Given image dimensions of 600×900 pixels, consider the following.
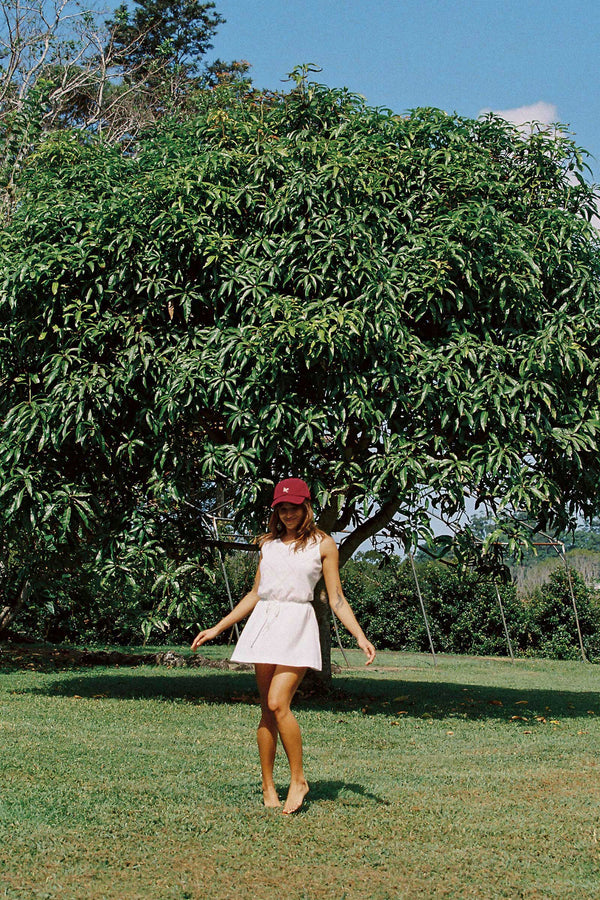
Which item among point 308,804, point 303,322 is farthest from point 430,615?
point 308,804

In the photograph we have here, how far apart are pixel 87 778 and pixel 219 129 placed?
718cm

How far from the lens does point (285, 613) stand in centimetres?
549

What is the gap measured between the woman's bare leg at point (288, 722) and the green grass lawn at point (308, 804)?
148mm

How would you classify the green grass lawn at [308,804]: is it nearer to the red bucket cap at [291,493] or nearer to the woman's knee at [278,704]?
the woman's knee at [278,704]

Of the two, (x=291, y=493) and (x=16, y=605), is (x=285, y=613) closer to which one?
(x=291, y=493)

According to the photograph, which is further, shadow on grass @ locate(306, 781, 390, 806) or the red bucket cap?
shadow on grass @ locate(306, 781, 390, 806)

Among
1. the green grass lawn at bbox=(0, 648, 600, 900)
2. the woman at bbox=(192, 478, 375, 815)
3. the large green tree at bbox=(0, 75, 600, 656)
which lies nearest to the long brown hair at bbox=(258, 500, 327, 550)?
the woman at bbox=(192, 478, 375, 815)

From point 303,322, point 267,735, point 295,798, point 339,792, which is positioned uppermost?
point 303,322

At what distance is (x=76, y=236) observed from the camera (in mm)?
9883

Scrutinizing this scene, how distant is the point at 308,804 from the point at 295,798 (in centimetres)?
29

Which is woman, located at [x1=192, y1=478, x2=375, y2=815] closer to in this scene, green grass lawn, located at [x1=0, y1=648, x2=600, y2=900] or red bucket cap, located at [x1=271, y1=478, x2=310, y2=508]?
red bucket cap, located at [x1=271, y1=478, x2=310, y2=508]

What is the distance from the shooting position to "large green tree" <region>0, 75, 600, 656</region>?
363 inches

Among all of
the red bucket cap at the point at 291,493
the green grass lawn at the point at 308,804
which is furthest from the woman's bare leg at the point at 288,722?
the red bucket cap at the point at 291,493

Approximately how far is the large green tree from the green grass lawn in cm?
208
